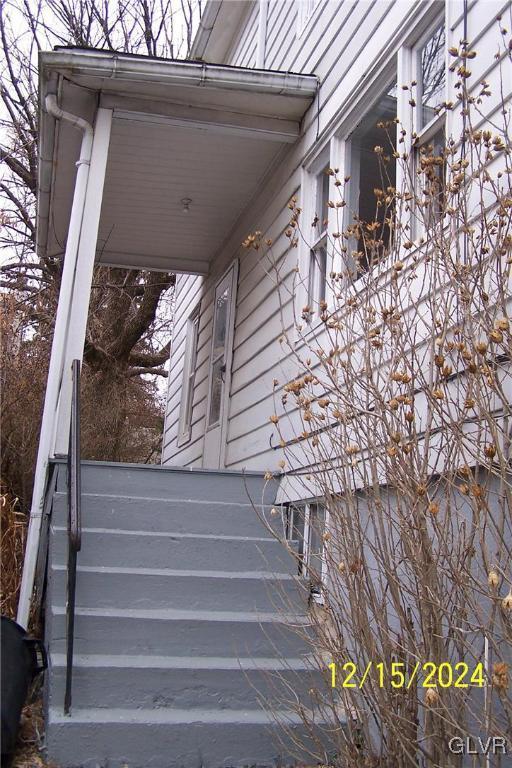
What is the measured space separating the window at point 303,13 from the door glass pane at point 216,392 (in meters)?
3.28

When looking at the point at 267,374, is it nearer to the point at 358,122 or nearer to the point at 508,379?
the point at 358,122

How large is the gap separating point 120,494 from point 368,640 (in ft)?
7.80

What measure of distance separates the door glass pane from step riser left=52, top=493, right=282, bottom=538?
3161 mm

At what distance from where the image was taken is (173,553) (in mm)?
4027

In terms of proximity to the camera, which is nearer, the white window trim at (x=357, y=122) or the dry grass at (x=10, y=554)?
the white window trim at (x=357, y=122)

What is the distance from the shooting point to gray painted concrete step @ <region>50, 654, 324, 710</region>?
3145mm

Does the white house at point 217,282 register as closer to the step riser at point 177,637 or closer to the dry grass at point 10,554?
the step riser at point 177,637

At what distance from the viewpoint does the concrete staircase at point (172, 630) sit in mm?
3039

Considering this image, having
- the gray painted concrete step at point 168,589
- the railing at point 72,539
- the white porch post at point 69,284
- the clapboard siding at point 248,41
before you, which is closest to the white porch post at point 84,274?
the white porch post at point 69,284

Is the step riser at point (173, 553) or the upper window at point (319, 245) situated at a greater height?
the upper window at point (319, 245)

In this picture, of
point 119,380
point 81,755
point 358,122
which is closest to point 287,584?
point 81,755

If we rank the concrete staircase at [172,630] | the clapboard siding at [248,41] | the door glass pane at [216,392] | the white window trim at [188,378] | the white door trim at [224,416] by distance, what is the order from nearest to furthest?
the concrete staircase at [172,630] < the white door trim at [224,416] < the door glass pane at [216,392] < the clapboard siding at [248,41] < the white window trim at [188,378]

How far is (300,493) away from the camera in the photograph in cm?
446
